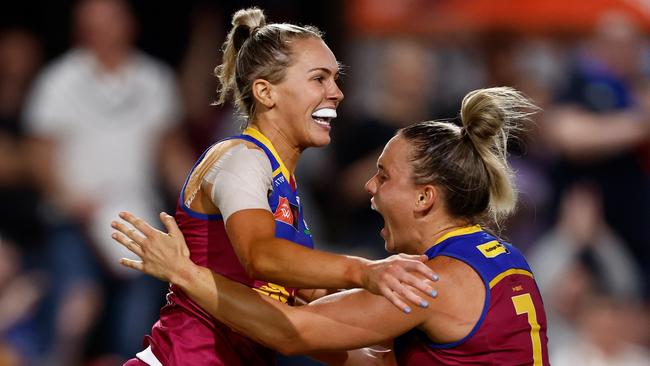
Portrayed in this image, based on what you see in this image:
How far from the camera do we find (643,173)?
7805 mm

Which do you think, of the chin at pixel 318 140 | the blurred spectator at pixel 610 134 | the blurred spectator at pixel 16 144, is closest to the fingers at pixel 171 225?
the chin at pixel 318 140

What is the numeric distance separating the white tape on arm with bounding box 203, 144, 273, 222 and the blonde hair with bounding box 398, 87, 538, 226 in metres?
0.56

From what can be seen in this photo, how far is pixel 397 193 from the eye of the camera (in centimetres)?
393

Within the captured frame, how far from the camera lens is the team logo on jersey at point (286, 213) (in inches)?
149

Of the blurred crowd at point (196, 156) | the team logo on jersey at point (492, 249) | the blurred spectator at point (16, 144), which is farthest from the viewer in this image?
the blurred spectator at point (16, 144)

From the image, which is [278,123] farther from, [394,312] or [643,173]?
[643,173]

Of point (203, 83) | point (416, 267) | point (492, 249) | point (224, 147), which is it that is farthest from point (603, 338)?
point (416, 267)

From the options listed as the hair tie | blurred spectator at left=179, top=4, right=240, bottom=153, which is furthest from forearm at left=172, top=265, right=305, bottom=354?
blurred spectator at left=179, top=4, right=240, bottom=153

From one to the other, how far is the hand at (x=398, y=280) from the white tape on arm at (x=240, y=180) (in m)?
0.48

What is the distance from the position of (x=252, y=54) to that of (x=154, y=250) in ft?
2.77

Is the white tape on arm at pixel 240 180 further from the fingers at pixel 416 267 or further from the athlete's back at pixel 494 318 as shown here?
the athlete's back at pixel 494 318

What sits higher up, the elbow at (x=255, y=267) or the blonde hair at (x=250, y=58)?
the blonde hair at (x=250, y=58)

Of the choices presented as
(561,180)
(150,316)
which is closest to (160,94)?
(150,316)

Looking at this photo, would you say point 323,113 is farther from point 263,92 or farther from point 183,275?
point 183,275
